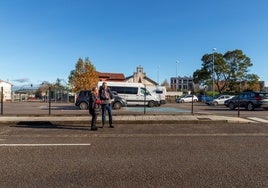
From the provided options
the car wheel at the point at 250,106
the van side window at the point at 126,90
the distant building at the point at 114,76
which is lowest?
the car wheel at the point at 250,106

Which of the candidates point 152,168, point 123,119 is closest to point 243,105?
point 123,119

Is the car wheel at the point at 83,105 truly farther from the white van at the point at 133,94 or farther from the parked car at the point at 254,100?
the parked car at the point at 254,100

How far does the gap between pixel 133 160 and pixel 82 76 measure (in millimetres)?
51860

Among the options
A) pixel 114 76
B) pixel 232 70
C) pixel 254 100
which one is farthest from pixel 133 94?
pixel 114 76

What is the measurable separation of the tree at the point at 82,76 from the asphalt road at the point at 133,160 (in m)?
47.3

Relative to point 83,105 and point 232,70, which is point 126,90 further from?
point 232,70

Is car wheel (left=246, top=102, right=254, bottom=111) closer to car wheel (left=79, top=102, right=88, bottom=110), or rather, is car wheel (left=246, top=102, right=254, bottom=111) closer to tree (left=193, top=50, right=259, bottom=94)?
car wheel (left=79, top=102, right=88, bottom=110)

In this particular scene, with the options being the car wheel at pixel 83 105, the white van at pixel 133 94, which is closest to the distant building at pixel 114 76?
the white van at pixel 133 94

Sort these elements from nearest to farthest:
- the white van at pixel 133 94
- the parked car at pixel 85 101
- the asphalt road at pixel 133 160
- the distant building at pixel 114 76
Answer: the asphalt road at pixel 133 160
the parked car at pixel 85 101
the white van at pixel 133 94
the distant building at pixel 114 76

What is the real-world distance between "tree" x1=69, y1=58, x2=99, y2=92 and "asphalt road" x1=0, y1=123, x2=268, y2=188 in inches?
1862

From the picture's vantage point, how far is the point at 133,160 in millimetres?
5645

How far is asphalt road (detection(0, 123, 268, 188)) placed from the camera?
4.39 metres

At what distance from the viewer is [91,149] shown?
667 centimetres

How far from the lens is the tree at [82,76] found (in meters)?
55.5
